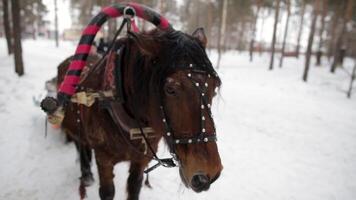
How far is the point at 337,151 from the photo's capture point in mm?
5996

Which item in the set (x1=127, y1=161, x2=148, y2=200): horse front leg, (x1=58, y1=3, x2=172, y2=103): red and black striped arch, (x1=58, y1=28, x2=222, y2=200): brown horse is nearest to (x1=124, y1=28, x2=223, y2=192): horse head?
(x1=58, y1=28, x2=222, y2=200): brown horse

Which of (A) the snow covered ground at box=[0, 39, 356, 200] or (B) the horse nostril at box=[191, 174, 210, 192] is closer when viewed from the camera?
(B) the horse nostril at box=[191, 174, 210, 192]

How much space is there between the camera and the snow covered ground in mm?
3984

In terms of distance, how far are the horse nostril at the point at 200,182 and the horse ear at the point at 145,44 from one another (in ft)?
2.71

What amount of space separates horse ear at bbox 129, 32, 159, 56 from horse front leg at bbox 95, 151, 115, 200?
1.33 m

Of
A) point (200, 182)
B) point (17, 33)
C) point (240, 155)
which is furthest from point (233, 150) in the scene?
point (17, 33)

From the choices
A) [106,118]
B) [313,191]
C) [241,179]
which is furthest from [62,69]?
[313,191]

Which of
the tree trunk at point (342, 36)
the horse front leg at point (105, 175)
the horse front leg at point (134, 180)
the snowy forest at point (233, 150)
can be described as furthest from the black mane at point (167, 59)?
the tree trunk at point (342, 36)

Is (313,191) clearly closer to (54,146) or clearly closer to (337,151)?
(337,151)

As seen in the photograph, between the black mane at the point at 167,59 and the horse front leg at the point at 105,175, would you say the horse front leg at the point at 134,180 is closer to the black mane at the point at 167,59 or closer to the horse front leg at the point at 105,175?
the horse front leg at the point at 105,175

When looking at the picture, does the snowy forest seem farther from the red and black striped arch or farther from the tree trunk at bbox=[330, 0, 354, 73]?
the tree trunk at bbox=[330, 0, 354, 73]

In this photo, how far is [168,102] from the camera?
1727mm

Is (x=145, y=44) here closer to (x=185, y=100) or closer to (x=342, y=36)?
(x=185, y=100)

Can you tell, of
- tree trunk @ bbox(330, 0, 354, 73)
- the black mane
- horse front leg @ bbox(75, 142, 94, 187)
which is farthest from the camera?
tree trunk @ bbox(330, 0, 354, 73)
